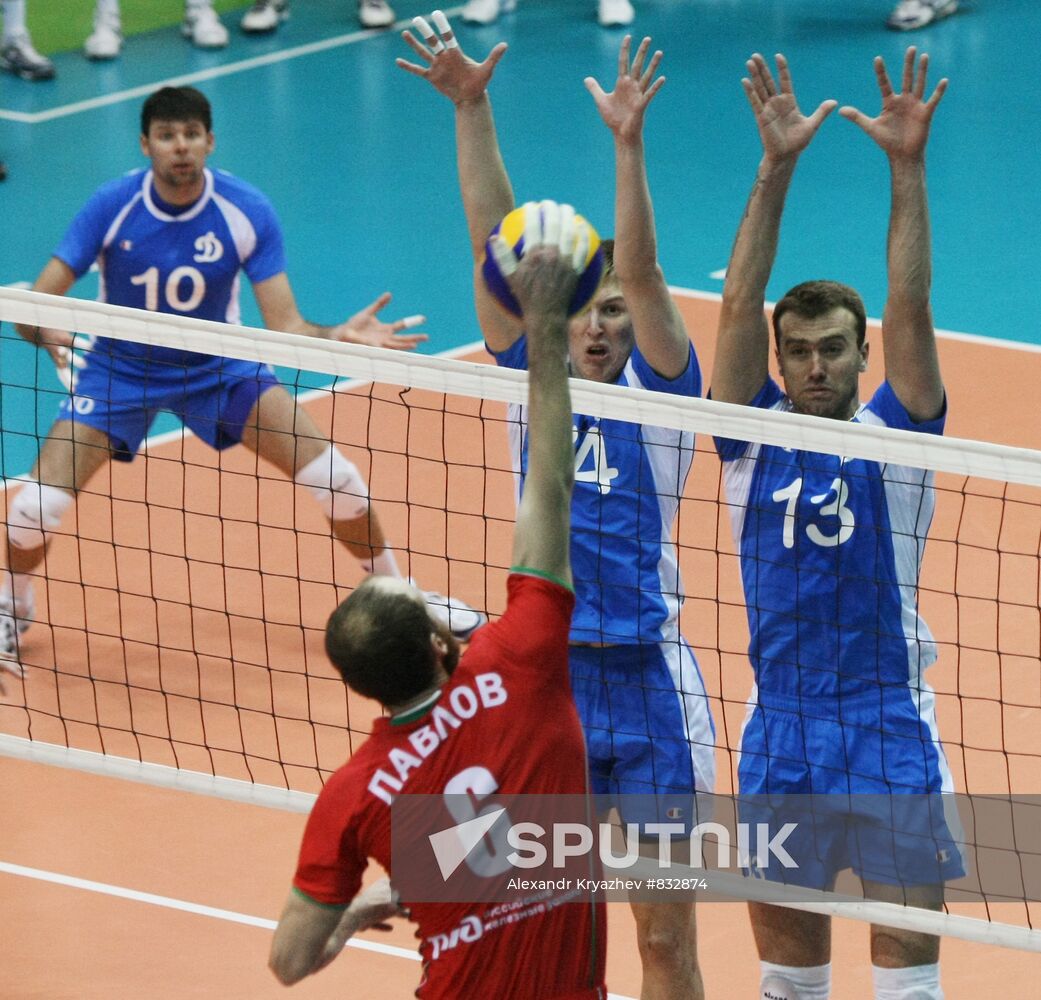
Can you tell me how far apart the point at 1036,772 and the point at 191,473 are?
4.68m

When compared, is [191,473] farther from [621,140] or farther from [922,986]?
[922,986]

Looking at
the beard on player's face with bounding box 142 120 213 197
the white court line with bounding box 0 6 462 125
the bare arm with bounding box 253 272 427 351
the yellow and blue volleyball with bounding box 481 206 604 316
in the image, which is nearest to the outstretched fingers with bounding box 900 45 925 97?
the yellow and blue volleyball with bounding box 481 206 604 316

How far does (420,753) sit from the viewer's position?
401 centimetres

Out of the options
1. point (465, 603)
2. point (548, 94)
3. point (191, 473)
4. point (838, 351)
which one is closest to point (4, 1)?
point (548, 94)

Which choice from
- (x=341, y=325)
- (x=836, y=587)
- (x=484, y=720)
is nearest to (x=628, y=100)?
(x=836, y=587)

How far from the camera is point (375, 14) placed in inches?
680

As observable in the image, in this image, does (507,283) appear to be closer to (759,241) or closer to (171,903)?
(759,241)

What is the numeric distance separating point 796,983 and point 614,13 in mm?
13191

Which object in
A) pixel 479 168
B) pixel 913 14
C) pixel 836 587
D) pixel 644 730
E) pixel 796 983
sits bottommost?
pixel 796 983

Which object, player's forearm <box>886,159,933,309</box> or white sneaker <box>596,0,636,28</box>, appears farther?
white sneaker <box>596,0,636,28</box>

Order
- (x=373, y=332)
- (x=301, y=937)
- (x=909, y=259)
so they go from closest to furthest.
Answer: (x=301, y=937) < (x=909, y=259) < (x=373, y=332)

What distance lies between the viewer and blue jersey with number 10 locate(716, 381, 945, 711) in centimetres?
519

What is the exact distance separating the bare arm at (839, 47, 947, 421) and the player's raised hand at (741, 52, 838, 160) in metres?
0.17

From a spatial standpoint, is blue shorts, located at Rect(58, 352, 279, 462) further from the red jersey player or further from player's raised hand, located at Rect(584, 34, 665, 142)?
the red jersey player
